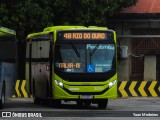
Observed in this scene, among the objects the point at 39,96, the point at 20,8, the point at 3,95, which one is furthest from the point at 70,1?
the point at 3,95

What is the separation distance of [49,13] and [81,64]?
45.2ft

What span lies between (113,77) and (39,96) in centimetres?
385

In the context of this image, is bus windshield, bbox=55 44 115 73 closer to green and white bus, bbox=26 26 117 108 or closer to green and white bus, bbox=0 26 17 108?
green and white bus, bbox=26 26 117 108

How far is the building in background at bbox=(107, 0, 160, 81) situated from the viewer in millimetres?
41719

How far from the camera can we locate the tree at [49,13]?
37.1 metres

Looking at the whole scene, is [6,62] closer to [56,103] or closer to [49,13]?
[56,103]

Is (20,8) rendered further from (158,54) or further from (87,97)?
(87,97)

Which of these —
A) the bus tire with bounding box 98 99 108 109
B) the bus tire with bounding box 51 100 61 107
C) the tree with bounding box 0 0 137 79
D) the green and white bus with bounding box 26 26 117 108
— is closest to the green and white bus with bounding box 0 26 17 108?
the green and white bus with bounding box 26 26 117 108

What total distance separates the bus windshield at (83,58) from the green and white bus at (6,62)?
1.82m

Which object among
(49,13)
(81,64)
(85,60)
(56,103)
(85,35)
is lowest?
(56,103)

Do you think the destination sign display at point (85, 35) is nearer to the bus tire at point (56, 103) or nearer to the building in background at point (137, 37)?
the bus tire at point (56, 103)

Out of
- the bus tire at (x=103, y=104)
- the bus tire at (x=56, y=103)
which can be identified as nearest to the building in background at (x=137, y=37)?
the bus tire at (x=56, y=103)

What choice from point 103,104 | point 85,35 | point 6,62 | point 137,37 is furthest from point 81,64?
point 137,37

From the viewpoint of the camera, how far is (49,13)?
123 feet
